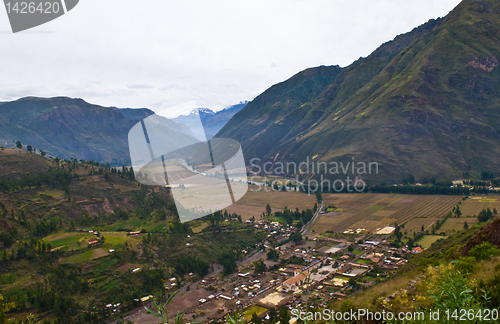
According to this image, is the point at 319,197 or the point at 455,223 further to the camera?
the point at 319,197

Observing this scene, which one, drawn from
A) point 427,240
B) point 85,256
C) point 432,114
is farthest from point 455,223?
point 432,114

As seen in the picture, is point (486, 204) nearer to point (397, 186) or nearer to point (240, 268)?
point (397, 186)

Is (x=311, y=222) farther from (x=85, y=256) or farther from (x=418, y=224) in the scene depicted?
(x=85, y=256)

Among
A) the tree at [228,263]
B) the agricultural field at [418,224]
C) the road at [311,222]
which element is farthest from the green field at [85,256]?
the agricultural field at [418,224]

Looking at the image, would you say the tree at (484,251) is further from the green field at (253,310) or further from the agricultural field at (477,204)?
the agricultural field at (477,204)

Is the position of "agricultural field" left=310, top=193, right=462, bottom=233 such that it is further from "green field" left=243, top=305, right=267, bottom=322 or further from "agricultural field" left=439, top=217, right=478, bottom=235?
"green field" left=243, top=305, right=267, bottom=322

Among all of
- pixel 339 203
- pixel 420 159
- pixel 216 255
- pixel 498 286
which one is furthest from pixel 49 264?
pixel 420 159

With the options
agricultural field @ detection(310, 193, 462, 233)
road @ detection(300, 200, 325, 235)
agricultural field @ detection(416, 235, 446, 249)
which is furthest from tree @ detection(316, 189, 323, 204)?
agricultural field @ detection(416, 235, 446, 249)
